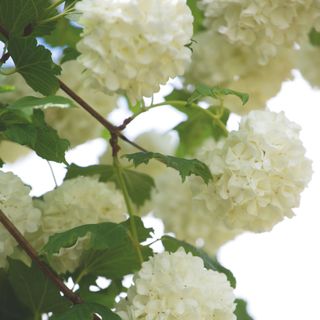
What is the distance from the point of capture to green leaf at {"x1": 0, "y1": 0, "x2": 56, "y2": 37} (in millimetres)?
1257

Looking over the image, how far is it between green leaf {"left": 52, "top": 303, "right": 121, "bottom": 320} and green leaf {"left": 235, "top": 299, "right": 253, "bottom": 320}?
459 millimetres

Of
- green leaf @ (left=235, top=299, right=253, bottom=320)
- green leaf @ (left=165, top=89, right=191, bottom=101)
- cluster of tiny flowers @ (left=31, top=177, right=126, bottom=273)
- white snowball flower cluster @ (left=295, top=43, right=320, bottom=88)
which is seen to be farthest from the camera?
white snowball flower cluster @ (left=295, top=43, right=320, bottom=88)

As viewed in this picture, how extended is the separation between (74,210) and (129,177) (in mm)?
228

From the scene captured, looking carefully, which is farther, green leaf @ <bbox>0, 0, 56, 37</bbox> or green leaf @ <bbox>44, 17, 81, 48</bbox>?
green leaf @ <bbox>44, 17, 81, 48</bbox>

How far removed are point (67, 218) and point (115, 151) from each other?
0.55 ft

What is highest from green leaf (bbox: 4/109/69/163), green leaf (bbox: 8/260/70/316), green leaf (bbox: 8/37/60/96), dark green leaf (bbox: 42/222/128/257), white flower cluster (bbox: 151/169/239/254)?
green leaf (bbox: 8/37/60/96)

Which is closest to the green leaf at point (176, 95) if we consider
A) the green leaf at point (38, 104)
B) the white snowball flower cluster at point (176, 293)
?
the white snowball flower cluster at point (176, 293)

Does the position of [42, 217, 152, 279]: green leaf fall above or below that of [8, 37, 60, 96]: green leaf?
below

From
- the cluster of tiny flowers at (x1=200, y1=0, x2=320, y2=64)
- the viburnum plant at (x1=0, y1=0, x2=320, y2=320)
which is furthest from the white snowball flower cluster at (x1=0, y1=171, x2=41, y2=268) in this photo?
the cluster of tiny flowers at (x1=200, y1=0, x2=320, y2=64)

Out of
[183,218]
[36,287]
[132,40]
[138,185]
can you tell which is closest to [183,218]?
[183,218]

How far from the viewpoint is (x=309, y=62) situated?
207 centimetres

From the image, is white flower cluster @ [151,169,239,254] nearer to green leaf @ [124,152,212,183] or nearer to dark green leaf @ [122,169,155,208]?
dark green leaf @ [122,169,155,208]

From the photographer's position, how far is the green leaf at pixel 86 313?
1.16 metres

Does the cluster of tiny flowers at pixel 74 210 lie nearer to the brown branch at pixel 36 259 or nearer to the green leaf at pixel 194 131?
the brown branch at pixel 36 259
